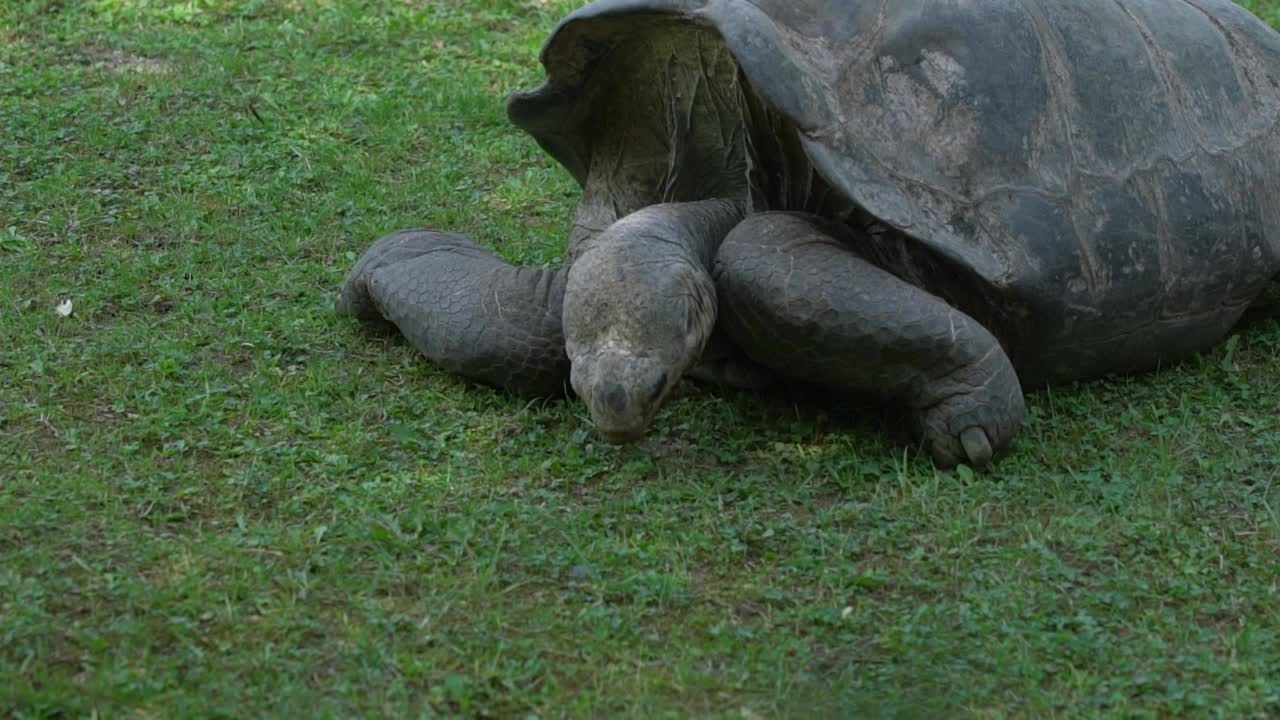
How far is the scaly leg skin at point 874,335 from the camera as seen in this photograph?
3.96m

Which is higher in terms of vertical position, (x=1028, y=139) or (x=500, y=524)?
(x=1028, y=139)

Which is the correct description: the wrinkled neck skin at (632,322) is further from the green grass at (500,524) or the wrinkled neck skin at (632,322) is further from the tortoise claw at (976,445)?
the tortoise claw at (976,445)

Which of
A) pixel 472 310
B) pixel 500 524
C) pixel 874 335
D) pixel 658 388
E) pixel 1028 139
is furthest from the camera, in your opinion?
pixel 472 310

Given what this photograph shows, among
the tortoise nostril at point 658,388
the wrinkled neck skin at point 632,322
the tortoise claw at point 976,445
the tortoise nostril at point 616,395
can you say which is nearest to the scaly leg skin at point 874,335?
the tortoise claw at point 976,445

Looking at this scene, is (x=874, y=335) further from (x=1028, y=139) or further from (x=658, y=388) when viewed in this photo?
(x=1028, y=139)

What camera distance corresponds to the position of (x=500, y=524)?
3.66 metres

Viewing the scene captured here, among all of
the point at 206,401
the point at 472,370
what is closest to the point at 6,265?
the point at 206,401

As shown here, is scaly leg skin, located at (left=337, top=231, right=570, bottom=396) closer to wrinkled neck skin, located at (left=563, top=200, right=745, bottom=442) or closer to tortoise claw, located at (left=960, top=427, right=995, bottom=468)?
wrinkled neck skin, located at (left=563, top=200, right=745, bottom=442)

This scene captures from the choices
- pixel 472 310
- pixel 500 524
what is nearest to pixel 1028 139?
pixel 472 310

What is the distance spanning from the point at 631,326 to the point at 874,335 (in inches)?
23.5

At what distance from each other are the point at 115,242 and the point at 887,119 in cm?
260

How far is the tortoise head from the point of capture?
12.3ft

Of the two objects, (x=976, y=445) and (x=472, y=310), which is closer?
(x=976, y=445)

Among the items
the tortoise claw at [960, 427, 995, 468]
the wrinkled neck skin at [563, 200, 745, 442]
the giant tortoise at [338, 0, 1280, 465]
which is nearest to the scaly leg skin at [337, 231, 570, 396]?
the giant tortoise at [338, 0, 1280, 465]
